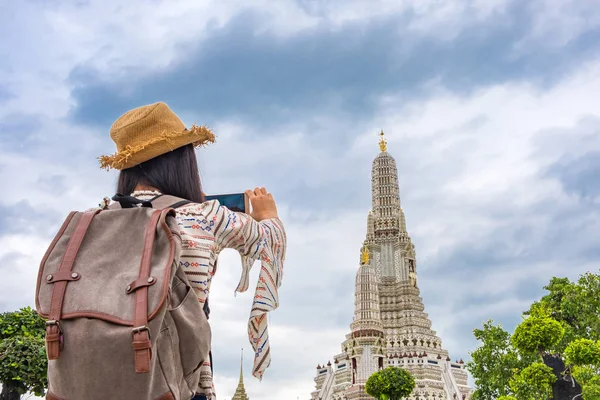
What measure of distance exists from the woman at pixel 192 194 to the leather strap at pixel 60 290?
419mm

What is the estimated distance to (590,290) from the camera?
765 inches

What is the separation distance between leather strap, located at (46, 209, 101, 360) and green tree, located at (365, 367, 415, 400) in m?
25.1

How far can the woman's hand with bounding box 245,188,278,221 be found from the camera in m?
3.01

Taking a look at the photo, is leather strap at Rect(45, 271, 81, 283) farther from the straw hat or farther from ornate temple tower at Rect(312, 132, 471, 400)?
ornate temple tower at Rect(312, 132, 471, 400)

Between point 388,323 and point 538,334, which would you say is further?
point 388,323

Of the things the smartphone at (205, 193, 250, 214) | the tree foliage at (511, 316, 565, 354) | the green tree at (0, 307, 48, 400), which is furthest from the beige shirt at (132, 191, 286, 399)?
the tree foliage at (511, 316, 565, 354)

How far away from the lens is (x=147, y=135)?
8.96 ft

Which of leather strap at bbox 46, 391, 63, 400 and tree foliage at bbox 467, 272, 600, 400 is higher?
tree foliage at bbox 467, 272, 600, 400

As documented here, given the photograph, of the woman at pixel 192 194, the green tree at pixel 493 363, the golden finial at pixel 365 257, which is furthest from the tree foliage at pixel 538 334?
the golden finial at pixel 365 257

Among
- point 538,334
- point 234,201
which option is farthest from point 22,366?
point 538,334

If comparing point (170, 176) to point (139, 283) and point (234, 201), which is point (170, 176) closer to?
point (234, 201)

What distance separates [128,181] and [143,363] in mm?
1135

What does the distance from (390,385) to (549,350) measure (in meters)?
10.1

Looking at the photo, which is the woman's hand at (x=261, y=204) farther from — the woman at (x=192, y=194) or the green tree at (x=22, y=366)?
the green tree at (x=22, y=366)
